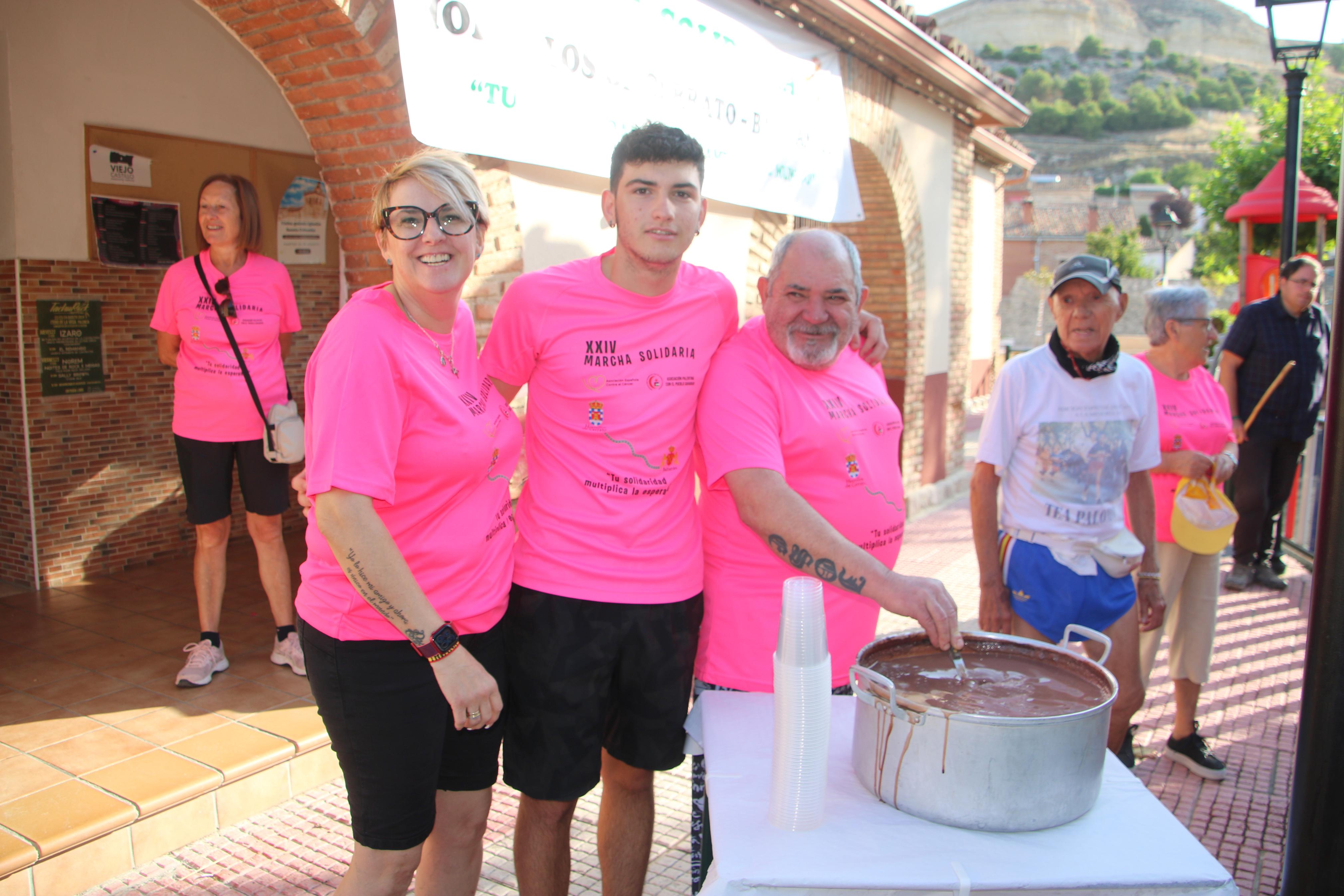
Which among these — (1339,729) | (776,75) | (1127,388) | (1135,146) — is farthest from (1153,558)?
(1135,146)

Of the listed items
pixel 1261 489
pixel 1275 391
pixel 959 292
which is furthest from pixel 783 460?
pixel 959 292

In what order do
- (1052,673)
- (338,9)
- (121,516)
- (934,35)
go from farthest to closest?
(934,35)
(121,516)
(338,9)
(1052,673)

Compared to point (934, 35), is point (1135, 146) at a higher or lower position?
higher

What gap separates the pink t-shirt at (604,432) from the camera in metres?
2.30

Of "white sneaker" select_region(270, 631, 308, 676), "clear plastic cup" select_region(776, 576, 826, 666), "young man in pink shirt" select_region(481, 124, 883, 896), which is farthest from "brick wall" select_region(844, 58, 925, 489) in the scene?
"clear plastic cup" select_region(776, 576, 826, 666)

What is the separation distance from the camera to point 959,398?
10234 millimetres

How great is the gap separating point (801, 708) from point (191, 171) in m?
6.10

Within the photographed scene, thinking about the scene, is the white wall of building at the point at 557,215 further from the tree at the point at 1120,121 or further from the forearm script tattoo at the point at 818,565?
the tree at the point at 1120,121

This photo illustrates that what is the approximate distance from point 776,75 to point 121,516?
5.13 m

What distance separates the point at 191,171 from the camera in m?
6.16

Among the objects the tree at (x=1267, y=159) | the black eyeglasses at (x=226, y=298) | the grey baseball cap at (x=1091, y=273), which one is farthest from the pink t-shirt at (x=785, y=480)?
the tree at (x=1267, y=159)

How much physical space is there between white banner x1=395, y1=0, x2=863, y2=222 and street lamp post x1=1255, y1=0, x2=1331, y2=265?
344cm

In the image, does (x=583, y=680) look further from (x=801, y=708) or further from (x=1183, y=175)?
(x=1183, y=175)

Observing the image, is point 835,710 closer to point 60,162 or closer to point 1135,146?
point 60,162
